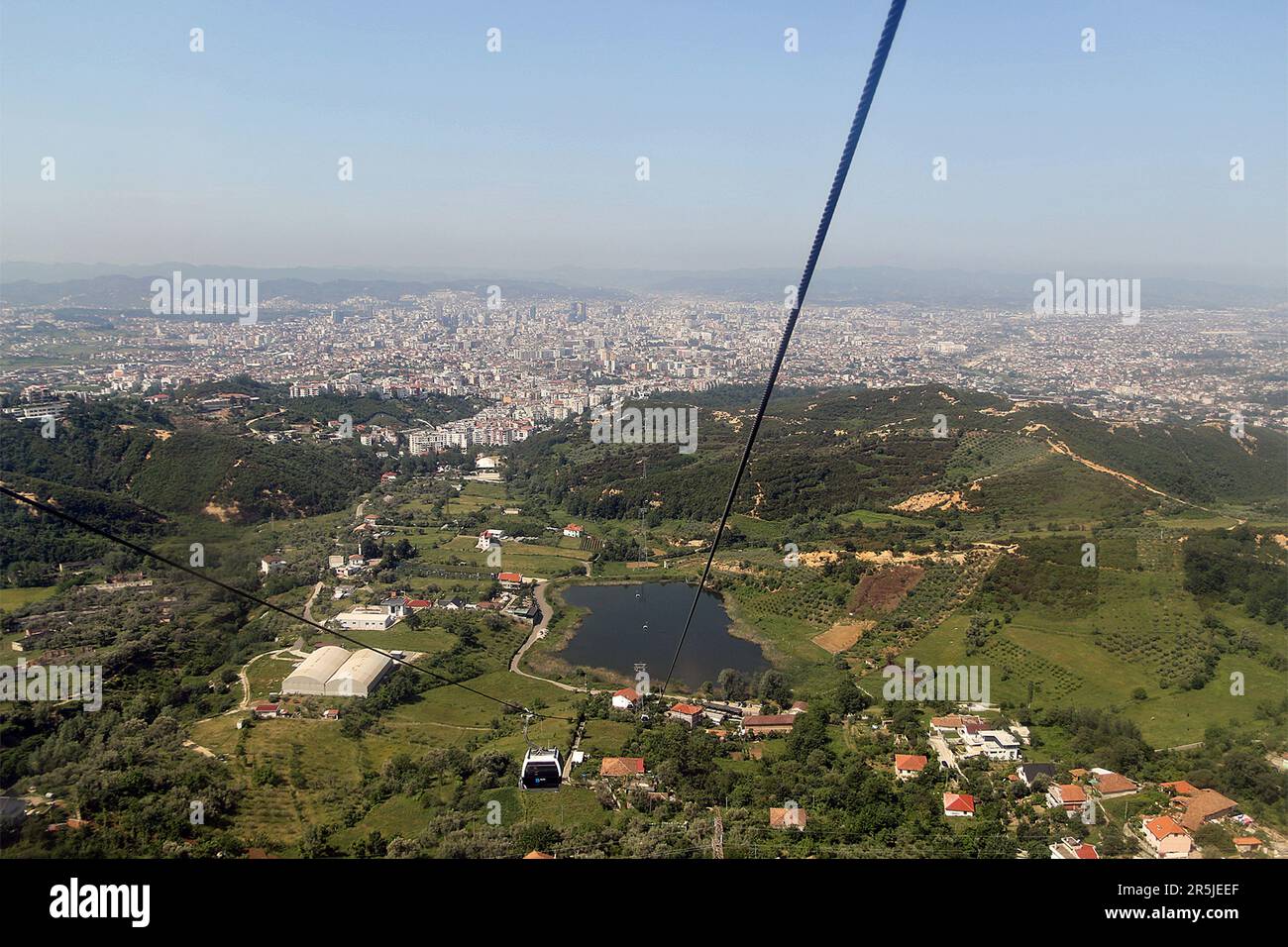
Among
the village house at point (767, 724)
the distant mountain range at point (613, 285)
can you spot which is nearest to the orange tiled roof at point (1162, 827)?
the village house at point (767, 724)

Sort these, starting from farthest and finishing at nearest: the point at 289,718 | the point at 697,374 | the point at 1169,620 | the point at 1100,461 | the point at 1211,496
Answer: the point at 697,374, the point at 1100,461, the point at 1211,496, the point at 1169,620, the point at 289,718

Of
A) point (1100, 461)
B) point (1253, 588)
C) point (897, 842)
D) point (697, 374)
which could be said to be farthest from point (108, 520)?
Result: point (697, 374)

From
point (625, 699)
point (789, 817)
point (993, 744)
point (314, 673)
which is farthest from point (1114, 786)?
point (314, 673)

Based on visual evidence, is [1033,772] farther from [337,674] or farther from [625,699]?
[337,674]

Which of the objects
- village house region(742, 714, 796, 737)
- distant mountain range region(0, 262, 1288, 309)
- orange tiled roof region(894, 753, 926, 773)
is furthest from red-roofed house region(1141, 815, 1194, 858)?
distant mountain range region(0, 262, 1288, 309)

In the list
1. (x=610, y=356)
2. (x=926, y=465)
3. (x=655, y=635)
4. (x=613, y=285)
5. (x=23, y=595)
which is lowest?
(x=655, y=635)
